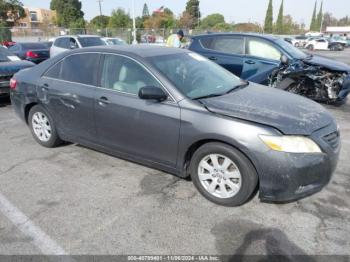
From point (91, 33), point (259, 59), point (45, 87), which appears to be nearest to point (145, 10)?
point (91, 33)

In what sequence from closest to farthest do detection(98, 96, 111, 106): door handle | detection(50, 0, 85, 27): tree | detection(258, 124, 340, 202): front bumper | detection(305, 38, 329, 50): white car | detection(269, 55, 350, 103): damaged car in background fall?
detection(258, 124, 340, 202): front bumper → detection(98, 96, 111, 106): door handle → detection(269, 55, 350, 103): damaged car in background → detection(305, 38, 329, 50): white car → detection(50, 0, 85, 27): tree

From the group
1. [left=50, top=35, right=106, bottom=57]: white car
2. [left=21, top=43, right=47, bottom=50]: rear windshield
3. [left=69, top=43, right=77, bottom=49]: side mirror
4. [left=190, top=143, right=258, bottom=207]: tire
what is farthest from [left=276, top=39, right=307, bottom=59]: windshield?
[left=21, top=43, right=47, bottom=50]: rear windshield

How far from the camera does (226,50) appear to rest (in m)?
7.77

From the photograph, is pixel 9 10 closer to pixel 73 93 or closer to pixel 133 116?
pixel 73 93

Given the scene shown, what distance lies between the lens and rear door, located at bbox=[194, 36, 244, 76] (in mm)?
7559

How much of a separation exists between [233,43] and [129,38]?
92.2 feet

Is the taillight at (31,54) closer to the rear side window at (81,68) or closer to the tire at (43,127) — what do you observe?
the tire at (43,127)

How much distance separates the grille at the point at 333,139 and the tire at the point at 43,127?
3629 mm

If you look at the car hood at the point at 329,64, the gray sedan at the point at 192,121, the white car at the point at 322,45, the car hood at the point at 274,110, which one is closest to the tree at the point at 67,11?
the white car at the point at 322,45

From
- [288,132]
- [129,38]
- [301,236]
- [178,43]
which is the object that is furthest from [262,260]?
[129,38]

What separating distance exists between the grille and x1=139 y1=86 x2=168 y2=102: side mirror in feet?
5.56

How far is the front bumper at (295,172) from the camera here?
112 inches

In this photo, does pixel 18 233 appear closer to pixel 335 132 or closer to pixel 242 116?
pixel 242 116

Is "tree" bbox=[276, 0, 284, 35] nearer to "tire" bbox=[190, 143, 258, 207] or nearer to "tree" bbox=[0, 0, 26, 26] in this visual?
"tree" bbox=[0, 0, 26, 26]
